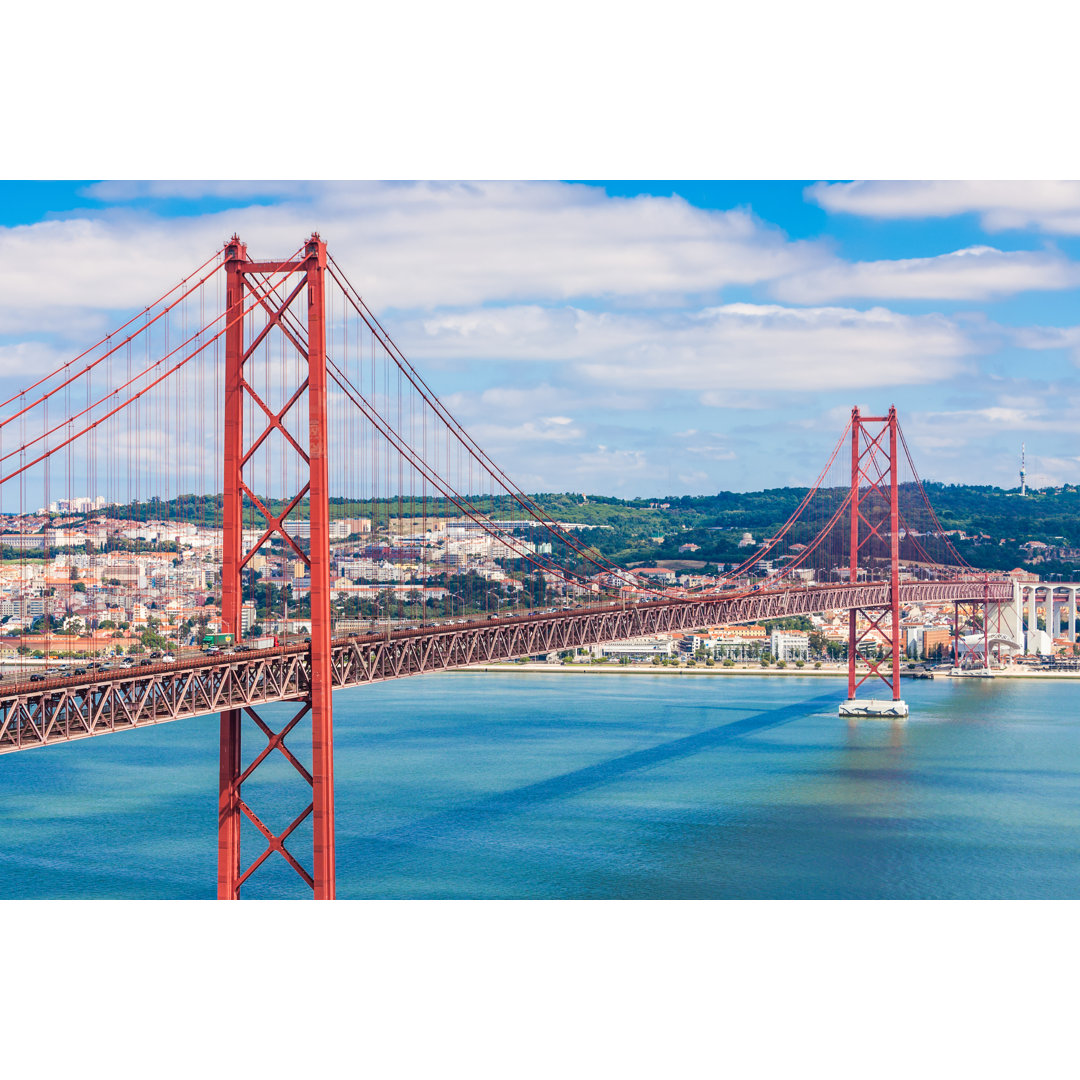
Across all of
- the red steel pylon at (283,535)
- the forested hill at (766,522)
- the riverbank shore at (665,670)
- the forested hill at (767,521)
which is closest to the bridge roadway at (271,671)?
the red steel pylon at (283,535)

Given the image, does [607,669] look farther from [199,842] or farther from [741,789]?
[199,842]

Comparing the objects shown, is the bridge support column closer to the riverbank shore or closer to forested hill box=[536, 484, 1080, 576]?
the riverbank shore

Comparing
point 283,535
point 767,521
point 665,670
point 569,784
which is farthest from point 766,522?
point 283,535

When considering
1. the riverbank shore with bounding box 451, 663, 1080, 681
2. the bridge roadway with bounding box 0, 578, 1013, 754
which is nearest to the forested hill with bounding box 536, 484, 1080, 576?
the riverbank shore with bounding box 451, 663, 1080, 681

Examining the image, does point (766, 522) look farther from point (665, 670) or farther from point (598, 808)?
point (598, 808)

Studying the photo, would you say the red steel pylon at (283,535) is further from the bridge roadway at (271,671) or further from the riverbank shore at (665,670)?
the riverbank shore at (665,670)

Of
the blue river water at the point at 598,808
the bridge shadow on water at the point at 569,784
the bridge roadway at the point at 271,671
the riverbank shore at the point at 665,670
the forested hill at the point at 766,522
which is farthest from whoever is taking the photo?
the forested hill at the point at 766,522
